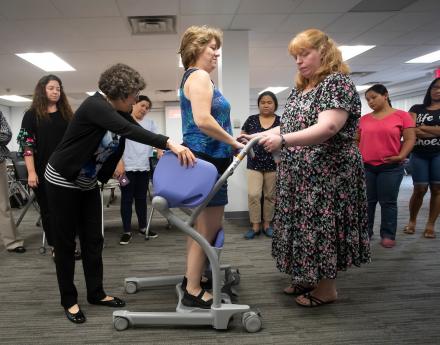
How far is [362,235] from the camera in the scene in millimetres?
1788

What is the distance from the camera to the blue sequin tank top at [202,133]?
62.3 inches

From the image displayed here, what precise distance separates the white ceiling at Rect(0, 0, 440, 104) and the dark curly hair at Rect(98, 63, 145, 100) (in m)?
2.27

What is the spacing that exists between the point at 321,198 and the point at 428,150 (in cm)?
213

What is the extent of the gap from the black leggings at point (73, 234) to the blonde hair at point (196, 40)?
893mm

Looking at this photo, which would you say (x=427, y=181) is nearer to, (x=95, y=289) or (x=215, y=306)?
(x=215, y=306)

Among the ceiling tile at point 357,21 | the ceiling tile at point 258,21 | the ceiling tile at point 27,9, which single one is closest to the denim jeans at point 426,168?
the ceiling tile at point 357,21

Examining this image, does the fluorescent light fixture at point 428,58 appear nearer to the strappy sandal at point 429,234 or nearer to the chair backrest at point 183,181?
the strappy sandal at point 429,234

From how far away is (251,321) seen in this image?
5.31 ft

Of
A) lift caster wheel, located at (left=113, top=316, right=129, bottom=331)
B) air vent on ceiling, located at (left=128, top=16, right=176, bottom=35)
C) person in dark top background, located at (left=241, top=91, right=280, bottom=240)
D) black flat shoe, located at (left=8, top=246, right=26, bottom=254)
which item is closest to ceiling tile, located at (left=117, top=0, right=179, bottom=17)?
air vent on ceiling, located at (left=128, top=16, right=176, bottom=35)

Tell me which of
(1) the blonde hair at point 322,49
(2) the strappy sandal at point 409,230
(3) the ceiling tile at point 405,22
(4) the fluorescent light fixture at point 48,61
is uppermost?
(3) the ceiling tile at point 405,22

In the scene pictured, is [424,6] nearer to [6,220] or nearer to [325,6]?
[325,6]

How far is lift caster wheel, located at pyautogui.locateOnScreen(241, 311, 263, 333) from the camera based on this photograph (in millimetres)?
1614

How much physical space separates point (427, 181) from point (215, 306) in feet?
8.82

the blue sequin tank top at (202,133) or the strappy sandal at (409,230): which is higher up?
the blue sequin tank top at (202,133)
